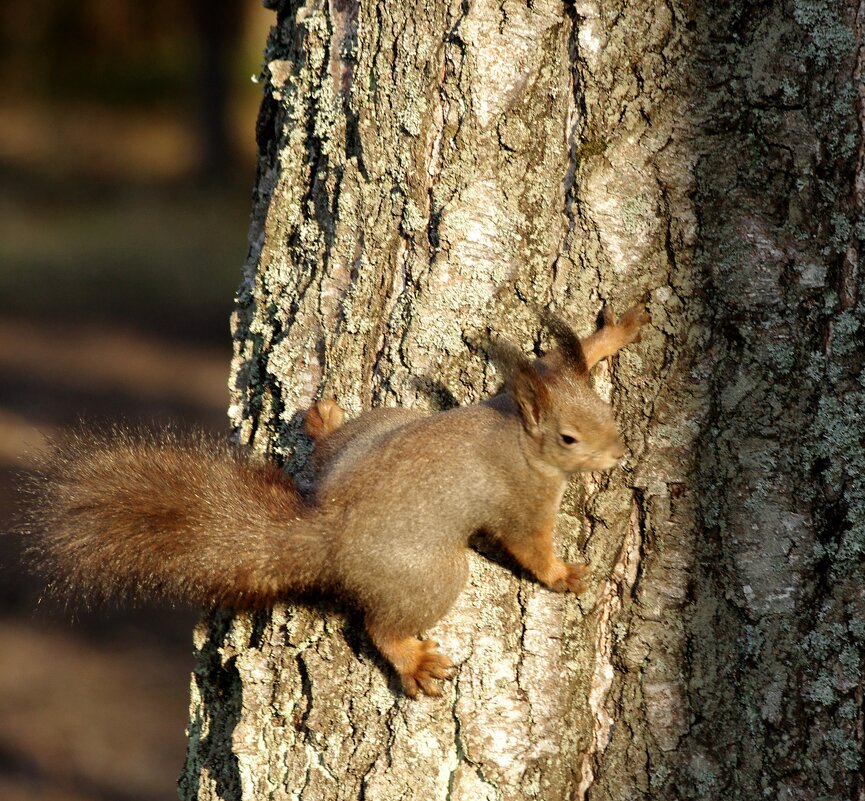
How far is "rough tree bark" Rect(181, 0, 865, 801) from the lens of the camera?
1.74m

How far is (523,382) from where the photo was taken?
1.78 metres

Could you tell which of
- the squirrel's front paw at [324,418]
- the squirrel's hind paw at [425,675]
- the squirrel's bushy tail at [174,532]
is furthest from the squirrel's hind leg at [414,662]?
the squirrel's front paw at [324,418]

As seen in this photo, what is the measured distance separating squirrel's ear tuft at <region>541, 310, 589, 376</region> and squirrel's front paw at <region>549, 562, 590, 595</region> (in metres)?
0.32

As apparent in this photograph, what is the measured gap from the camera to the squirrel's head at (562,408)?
176 centimetres

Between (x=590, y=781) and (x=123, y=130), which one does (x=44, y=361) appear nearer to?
(x=590, y=781)

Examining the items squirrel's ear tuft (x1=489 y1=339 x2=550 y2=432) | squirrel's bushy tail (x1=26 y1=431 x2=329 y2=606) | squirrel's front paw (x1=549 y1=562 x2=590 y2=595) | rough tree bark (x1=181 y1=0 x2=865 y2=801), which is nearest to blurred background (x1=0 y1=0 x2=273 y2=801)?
squirrel's bushy tail (x1=26 y1=431 x2=329 y2=606)

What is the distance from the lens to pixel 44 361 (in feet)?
31.8

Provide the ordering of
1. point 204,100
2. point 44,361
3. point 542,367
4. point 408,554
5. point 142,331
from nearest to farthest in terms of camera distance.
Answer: point 408,554 < point 542,367 < point 44,361 < point 142,331 < point 204,100

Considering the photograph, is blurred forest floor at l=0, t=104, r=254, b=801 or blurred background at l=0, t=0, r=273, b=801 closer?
blurred forest floor at l=0, t=104, r=254, b=801

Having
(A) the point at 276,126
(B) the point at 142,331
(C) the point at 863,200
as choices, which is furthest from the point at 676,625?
(B) the point at 142,331

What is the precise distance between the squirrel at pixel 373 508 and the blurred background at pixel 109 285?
222 millimetres

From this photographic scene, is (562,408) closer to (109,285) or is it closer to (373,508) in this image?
(373,508)

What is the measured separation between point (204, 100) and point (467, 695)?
621 inches

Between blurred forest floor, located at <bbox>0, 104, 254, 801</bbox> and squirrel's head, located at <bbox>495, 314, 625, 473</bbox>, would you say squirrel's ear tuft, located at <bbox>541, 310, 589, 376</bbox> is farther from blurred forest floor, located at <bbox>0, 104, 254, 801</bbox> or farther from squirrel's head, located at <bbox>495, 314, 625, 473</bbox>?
blurred forest floor, located at <bbox>0, 104, 254, 801</bbox>
